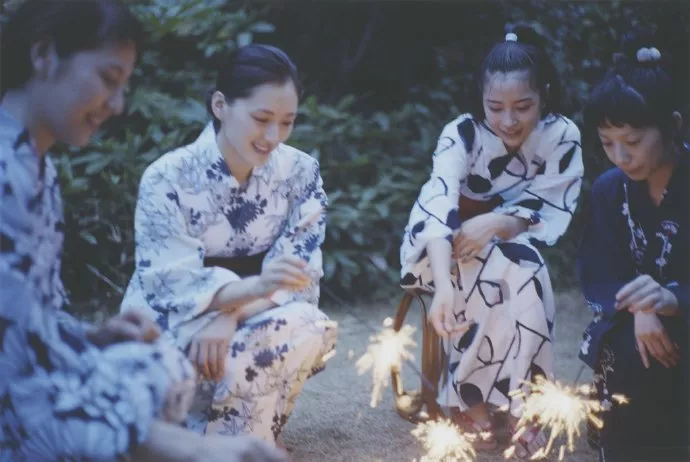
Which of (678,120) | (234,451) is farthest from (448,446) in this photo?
(234,451)

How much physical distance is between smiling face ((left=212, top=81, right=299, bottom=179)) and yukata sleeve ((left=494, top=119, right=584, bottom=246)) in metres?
0.81

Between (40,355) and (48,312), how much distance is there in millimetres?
77

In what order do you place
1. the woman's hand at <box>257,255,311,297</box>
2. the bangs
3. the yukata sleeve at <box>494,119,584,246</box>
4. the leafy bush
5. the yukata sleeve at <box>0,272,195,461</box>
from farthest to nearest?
the leafy bush → the yukata sleeve at <box>494,119,584,246</box> → the bangs → the woman's hand at <box>257,255,311,297</box> → the yukata sleeve at <box>0,272,195,461</box>

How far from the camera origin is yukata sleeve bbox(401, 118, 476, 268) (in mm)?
2861

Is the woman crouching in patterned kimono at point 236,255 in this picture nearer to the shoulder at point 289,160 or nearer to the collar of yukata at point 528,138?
the shoulder at point 289,160

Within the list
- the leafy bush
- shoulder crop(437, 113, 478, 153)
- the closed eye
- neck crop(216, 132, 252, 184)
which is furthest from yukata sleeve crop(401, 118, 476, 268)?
the leafy bush

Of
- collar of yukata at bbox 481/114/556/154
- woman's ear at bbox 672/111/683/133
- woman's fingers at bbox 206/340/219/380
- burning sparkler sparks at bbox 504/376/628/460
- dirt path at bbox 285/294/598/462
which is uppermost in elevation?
woman's ear at bbox 672/111/683/133

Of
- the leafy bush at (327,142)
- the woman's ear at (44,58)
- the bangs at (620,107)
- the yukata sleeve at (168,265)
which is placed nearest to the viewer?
the woman's ear at (44,58)

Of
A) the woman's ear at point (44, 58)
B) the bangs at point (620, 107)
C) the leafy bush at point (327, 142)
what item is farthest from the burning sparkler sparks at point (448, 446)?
the leafy bush at point (327, 142)

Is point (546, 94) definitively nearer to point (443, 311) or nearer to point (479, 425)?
point (443, 311)

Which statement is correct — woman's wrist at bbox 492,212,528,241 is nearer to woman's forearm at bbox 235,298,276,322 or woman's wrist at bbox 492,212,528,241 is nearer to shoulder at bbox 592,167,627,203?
shoulder at bbox 592,167,627,203

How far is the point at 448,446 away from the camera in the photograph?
2.69 metres

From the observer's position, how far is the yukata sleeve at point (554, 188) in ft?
9.57

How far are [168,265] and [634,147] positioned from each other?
50.9 inches
